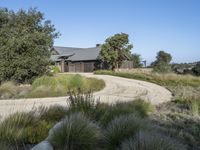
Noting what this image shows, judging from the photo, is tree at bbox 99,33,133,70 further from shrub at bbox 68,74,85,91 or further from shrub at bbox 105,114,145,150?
shrub at bbox 105,114,145,150

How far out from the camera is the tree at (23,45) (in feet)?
68.9

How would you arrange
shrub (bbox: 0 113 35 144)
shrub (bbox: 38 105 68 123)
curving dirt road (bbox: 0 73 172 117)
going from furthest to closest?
curving dirt road (bbox: 0 73 172 117) < shrub (bbox: 38 105 68 123) < shrub (bbox: 0 113 35 144)

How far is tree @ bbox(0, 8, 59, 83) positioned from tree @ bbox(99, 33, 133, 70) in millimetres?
21486

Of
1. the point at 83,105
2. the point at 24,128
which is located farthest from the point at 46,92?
the point at 24,128

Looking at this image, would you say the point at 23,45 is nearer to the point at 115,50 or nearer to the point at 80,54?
the point at 115,50

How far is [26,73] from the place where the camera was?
21.7 m

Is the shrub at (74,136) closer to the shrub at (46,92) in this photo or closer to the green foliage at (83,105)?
the green foliage at (83,105)

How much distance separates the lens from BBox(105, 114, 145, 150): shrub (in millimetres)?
5434

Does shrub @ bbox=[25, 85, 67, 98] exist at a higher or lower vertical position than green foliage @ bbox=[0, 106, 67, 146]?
lower

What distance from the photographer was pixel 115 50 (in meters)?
45.3

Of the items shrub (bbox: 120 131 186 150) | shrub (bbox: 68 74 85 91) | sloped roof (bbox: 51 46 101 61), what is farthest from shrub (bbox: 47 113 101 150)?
sloped roof (bbox: 51 46 101 61)

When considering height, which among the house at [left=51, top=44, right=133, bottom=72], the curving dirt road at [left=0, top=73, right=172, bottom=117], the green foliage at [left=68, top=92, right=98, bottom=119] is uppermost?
the house at [left=51, top=44, right=133, bottom=72]

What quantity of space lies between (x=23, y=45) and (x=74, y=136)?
17.1 m

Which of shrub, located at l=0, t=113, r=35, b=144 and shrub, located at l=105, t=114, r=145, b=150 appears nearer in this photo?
shrub, located at l=105, t=114, r=145, b=150
